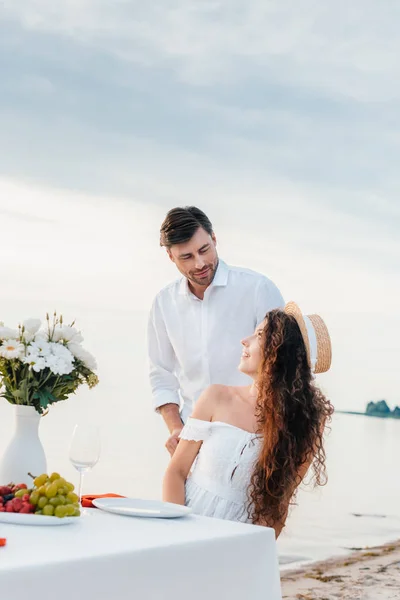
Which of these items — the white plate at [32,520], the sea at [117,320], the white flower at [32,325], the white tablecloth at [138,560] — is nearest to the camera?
the white tablecloth at [138,560]

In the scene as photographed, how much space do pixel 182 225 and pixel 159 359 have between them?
25.4 inches

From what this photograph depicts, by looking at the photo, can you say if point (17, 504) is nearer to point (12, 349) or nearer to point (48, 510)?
point (48, 510)

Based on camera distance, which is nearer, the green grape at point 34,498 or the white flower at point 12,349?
the green grape at point 34,498

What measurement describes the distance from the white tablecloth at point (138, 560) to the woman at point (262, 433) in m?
0.49

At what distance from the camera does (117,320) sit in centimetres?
1473

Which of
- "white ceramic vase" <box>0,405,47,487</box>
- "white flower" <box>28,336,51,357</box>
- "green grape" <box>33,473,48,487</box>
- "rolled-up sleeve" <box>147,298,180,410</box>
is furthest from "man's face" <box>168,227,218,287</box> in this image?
"green grape" <box>33,473,48,487</box>

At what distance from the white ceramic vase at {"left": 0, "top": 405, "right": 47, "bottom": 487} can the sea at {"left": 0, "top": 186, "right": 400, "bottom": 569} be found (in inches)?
220

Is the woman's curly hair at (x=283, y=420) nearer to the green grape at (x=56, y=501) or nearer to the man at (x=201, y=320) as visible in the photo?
the man at (x=201, y=320)

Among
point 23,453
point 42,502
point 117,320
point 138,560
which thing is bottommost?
point 138,560

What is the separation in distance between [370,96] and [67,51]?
3662mm

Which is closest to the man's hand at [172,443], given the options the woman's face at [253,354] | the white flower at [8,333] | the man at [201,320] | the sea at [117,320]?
the man at [201,320]

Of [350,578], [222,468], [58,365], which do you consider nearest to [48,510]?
[58,365]

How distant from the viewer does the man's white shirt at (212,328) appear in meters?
3.62

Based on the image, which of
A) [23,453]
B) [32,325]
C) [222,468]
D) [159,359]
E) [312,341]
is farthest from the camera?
[159,359]
